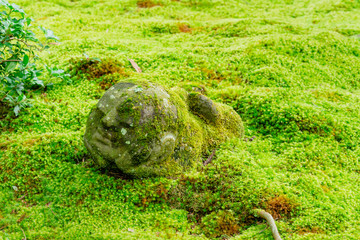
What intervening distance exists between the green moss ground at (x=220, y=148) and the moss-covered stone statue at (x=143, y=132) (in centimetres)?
28

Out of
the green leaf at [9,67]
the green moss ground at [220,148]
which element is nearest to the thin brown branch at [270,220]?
the green moss ground at [220,148]

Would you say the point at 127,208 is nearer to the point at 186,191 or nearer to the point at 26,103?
the point at 186,191

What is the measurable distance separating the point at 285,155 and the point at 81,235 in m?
3.43

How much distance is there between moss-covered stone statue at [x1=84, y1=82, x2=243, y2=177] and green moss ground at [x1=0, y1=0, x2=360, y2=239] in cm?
28

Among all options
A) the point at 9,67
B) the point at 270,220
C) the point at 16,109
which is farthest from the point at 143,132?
the point at 9,67

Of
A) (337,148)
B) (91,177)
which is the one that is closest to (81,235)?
(91,177)

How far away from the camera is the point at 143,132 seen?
382 cm

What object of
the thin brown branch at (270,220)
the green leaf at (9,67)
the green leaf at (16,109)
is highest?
the green leaf at (9,67)

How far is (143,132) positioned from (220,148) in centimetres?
161

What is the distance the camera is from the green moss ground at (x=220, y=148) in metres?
3.76

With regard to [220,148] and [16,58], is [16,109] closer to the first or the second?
[16,58]

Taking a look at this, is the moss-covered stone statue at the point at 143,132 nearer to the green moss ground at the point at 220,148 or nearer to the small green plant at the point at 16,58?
the green moss ground at the point at 220,148

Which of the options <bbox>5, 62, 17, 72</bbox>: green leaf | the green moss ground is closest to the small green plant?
<bbox>5, 62, 17, 72</bbox>: green leaf

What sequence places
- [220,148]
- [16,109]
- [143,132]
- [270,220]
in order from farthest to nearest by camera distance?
1. [16,109]
2. [220,148]
3. [143,132]
4. [270,220]
